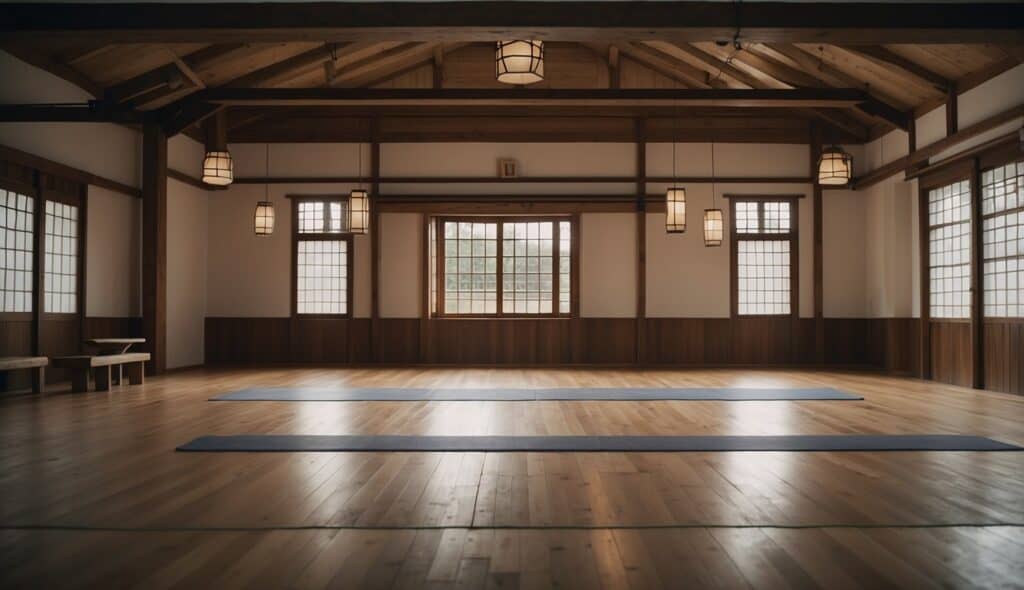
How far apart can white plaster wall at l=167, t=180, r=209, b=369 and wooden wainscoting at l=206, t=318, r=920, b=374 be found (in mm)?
392

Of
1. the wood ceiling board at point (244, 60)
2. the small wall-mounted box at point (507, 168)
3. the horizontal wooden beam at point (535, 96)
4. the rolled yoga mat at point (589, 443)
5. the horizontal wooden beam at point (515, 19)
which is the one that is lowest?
the rolled yoga mat at point (589, 443)

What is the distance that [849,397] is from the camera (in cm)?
672

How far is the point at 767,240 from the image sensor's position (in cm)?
1071

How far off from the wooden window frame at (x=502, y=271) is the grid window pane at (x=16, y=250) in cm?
507

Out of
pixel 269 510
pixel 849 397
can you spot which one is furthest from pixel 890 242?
pixel 269 510

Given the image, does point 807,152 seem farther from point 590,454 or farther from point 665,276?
point 590,454

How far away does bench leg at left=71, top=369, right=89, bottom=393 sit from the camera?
7.02 meters

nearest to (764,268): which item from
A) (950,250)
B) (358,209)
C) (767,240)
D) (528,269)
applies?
(767,240)

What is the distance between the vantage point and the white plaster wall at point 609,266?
1073 cm

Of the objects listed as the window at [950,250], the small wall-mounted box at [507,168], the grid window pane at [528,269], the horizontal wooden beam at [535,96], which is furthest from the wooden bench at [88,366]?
the window at [950,250]

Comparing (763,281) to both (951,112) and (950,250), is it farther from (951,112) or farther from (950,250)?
(951,112)

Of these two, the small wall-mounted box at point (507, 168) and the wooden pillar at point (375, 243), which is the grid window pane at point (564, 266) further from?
the wooden pillar at point (375, 243)

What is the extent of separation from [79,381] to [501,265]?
5.67 meters

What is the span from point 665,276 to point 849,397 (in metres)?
4.24
